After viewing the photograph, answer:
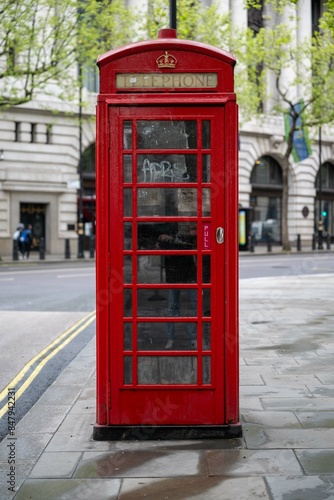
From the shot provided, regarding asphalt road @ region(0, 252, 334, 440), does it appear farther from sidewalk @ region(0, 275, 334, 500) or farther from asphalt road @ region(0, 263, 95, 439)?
sidewalk @ region(0, 275, 334, 500)

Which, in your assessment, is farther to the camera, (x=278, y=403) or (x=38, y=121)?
(x=38, y=121)

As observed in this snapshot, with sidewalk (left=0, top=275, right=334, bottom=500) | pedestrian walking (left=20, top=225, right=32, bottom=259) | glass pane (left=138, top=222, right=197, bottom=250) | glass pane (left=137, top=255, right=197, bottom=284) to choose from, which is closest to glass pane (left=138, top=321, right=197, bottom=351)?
glass pane (left=137, top=255, right=197, bottom=284)

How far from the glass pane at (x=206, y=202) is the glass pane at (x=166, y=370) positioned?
3.55 feet

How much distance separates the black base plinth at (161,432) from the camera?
18.7 ft

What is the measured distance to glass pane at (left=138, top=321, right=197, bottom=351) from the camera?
569cm

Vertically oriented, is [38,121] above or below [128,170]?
above

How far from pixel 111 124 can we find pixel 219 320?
5.36 ft

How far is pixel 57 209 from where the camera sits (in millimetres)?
39094

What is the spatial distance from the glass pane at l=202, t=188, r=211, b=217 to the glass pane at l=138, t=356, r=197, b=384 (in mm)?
1081

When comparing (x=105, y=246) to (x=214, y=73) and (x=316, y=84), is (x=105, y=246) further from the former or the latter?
(x=316, y=84)

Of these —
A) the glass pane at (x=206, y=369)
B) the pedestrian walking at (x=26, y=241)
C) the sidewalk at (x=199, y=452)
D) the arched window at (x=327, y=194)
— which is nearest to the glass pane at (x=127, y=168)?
the glass pane at (x=206, y=369)

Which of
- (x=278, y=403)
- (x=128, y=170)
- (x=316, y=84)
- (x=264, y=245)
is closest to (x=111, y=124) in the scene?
(x=128, y=170)

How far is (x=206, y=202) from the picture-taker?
5.61 metres

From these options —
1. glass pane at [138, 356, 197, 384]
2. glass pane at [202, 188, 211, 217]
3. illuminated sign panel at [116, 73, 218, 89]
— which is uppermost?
illuminated sign panel at [116, 73, 218, 89]
